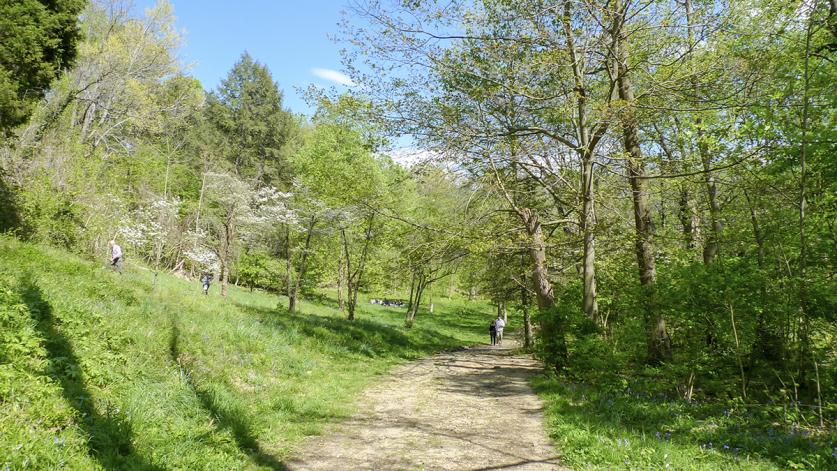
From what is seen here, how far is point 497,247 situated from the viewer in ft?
37.3

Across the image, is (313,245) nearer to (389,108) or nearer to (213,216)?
(213,216)

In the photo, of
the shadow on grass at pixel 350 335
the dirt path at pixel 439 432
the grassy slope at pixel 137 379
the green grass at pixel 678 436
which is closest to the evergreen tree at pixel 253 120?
the shadow on grass at pixel 350 335

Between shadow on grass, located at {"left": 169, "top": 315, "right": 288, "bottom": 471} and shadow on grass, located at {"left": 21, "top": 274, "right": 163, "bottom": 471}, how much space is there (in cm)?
123

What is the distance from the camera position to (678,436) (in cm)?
585

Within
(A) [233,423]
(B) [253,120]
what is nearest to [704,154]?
(A) [233,423]

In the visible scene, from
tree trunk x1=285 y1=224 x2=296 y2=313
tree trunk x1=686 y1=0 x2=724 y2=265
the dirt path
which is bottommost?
the dirt path

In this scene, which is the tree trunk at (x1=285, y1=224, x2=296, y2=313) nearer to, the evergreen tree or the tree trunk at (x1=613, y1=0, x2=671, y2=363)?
the tree trunk at (x1=613, y1=0, x2=671, y2=363)

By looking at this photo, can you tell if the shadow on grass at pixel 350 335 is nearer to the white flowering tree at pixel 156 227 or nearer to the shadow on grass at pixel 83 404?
the shadow on grass at pixel 83 404

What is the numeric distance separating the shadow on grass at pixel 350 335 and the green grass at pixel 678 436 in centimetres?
786

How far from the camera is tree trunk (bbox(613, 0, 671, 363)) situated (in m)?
9.26

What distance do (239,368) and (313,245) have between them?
1713cm

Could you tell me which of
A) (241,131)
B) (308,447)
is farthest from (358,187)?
(241,131)

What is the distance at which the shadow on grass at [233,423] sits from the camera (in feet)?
17.0

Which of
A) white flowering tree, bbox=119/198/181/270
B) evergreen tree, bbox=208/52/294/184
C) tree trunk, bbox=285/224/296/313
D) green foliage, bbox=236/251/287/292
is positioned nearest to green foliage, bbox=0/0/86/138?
tree trunk, bbox=285/224/296/313
